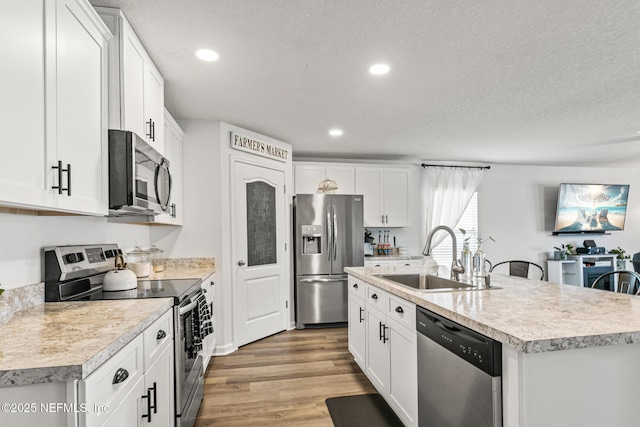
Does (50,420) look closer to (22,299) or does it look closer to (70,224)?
(22,299)

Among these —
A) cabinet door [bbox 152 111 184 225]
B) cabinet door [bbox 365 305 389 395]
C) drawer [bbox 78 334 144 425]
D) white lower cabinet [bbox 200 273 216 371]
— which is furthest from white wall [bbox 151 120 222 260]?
drawer [bbox 78 334 144 425]

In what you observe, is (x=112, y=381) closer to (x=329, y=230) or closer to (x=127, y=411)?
(x=127, y=411)

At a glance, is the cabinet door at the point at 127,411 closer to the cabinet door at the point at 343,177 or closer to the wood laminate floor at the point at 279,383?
the wood laminate floor at the point at 279,383

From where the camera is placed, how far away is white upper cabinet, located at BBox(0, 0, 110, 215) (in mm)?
1107

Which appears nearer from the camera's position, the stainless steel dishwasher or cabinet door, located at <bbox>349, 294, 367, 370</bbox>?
the stainless steel dishwasher

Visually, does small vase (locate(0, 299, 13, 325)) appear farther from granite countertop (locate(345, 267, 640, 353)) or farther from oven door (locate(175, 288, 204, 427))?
granite countertop (locate(345, 267, 640, 353))

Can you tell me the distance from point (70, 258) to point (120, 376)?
1.07 m

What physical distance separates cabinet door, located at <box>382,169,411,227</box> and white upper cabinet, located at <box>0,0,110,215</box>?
163 inches

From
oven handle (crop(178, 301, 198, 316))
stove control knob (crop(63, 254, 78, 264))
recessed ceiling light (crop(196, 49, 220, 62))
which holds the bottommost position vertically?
oven handle (crop(178, 301, 198, 316))

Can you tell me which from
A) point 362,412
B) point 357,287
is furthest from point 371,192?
point 362,412

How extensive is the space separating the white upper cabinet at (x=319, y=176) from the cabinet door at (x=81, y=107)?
3.33 metres

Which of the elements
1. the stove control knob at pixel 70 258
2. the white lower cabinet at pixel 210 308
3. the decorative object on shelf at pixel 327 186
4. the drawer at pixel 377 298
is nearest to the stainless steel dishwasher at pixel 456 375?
the drawer at pixel 377 298

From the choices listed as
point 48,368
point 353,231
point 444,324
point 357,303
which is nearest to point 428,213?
point 353,231

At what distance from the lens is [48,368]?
903mm
